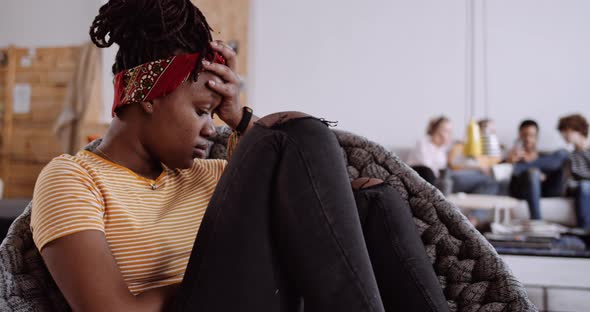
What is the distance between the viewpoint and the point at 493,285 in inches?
37.3

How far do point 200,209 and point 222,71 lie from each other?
0.25 meters

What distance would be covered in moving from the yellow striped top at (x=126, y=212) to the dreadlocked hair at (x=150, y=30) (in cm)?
19

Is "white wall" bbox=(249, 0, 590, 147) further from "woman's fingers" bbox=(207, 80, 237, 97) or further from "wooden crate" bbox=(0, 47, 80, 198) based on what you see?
"woman's fingers" bbox=(207, 80, 237, 97)

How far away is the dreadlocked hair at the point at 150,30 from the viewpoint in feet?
3.02

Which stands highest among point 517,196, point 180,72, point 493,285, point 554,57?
point 554,57

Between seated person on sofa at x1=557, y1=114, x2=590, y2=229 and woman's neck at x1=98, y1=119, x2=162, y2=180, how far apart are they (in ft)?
12.0

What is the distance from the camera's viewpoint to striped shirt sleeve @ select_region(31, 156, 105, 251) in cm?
75

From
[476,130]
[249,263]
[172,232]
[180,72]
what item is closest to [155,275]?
[172,232]

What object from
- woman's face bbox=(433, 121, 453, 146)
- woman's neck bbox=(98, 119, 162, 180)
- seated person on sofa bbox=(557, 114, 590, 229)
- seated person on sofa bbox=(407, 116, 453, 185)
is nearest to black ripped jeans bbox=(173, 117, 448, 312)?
woman's neck bbox=(98, 119, 162, 180)

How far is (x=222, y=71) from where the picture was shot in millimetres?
955

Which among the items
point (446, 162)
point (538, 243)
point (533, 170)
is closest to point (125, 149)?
point (538, 243)

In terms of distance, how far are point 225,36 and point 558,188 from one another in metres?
3.33

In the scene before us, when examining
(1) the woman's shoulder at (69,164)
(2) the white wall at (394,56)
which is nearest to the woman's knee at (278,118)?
(1) the woman's shoulder at (69,164)

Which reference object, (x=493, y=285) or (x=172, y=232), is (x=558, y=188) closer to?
(x=493, y=285)
